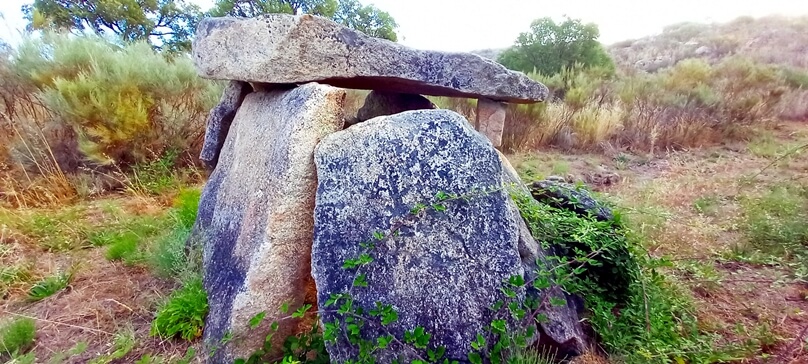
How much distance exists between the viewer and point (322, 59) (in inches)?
94.0

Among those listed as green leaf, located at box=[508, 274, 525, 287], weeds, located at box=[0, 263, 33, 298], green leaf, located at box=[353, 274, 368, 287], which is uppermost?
green leaf, located at box=[353, 274, 368, 287]

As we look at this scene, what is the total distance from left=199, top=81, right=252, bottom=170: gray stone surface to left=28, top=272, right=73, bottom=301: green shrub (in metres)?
1.11

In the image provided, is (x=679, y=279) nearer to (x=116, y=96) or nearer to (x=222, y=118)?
(x=222, y=118)

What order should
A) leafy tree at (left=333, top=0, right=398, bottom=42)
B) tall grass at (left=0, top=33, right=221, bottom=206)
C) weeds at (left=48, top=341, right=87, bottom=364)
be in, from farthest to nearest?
1. leafy tree at (left=333, top=0, right=398, bottom=42)
2. tall grass at (left=0, top=33, right=221, bottom=206)
3. weeds at (left=48, top=341, right=87, bottom=364)

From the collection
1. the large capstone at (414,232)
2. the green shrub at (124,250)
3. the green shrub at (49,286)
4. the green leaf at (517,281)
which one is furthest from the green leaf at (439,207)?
the green shrub at (49,286)

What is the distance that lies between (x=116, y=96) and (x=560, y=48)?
30.8 feet

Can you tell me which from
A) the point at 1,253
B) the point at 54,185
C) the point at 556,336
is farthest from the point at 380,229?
the point at 54,185

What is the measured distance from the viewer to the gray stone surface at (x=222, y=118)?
9.83ft

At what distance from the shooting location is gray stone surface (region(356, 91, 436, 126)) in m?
3.29

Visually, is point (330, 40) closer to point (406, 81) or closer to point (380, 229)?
point (406, 81)

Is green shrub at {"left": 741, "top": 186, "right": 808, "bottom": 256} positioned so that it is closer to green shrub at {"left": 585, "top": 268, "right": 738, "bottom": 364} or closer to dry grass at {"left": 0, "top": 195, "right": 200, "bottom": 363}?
green shrub at {"left": 585, "top": 268, "right": 738, "bottom": 364}

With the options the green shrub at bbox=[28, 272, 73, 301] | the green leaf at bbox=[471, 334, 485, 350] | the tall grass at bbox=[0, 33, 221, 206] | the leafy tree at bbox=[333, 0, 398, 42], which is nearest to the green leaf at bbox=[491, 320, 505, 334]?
the green leaf at bbox=[471, 334, 485, 350]

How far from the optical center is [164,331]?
84.1 inches

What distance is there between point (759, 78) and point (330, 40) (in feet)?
32.0
